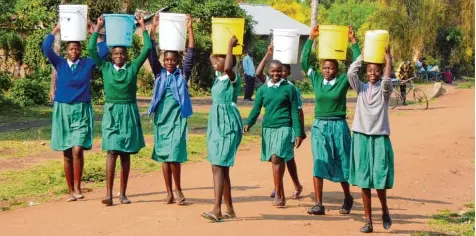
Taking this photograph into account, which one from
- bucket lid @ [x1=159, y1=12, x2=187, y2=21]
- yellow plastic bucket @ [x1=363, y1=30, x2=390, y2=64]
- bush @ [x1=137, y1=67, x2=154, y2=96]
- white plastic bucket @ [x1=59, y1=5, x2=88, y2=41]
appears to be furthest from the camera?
bush @ [x1=137, y1=67, x2=154, y2=96]

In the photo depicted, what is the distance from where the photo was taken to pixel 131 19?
30.5 ft

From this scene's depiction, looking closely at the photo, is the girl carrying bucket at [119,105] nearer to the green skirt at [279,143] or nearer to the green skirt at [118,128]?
the green skirt at [118,128]

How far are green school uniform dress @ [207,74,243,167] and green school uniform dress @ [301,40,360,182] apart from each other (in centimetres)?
89

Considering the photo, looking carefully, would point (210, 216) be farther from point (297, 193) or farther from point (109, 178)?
point (297, 193)

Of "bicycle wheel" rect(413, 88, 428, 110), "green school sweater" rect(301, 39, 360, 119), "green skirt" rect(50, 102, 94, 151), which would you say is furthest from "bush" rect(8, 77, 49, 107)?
"green school sweater" rect(301, 39, 360, 119)

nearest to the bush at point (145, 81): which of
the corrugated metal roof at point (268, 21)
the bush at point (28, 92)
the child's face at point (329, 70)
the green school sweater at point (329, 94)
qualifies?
the bush at point (28, 92)

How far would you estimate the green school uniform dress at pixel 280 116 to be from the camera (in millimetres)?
9133

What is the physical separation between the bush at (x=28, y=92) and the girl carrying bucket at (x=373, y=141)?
53.3 ft

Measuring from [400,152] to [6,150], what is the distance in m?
6.17

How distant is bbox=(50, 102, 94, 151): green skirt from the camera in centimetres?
962

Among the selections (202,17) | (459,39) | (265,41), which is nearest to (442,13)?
(459,39)

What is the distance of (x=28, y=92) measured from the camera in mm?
23609

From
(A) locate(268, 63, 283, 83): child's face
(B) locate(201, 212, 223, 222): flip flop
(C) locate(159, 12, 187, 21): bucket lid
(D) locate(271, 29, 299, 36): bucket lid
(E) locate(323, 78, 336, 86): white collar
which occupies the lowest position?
(B) locate(201, 212, 223, 222): flip flop

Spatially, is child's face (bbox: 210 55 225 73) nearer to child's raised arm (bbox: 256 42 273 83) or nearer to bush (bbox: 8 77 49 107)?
child's raised arm (bbox: 256 42 273 83)
